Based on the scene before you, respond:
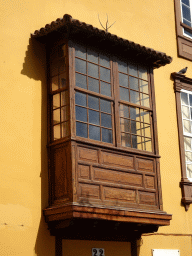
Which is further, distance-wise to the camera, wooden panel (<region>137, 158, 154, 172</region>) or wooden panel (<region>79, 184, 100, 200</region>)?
wooden panel (<region>137, 158, 154, 172</region>)

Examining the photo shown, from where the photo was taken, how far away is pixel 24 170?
25.2ft

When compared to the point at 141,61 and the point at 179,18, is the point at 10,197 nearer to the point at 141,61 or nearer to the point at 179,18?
the point at 141,61

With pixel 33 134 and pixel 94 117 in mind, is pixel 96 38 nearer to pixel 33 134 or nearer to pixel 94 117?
pixel 94 117

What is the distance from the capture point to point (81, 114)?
26.0ft

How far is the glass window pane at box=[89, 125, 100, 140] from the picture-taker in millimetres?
7944

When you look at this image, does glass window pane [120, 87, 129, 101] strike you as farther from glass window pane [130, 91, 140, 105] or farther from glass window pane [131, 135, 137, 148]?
glass window pane [131, 135, 137, 148]

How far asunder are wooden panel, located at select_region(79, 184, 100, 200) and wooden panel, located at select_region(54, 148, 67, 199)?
26cm

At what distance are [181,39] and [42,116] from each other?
14.6ft

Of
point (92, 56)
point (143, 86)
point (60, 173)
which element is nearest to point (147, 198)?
Answer: point (60, 173)

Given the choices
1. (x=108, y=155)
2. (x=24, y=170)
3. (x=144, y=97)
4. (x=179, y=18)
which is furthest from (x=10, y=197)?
(x=179, y=18)

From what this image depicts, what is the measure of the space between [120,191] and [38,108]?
6.32 feet

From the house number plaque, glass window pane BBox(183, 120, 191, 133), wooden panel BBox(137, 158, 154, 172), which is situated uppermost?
glass window pane BBox(183, 120, 191, 133)

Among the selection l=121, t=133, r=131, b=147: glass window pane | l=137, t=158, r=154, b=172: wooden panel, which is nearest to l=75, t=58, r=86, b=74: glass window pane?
l=121, t=133, r=131, b=147: glass window pane

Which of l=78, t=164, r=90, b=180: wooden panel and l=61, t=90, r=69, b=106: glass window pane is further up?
l=61, t=90, r=69, b=106: glass window pane
